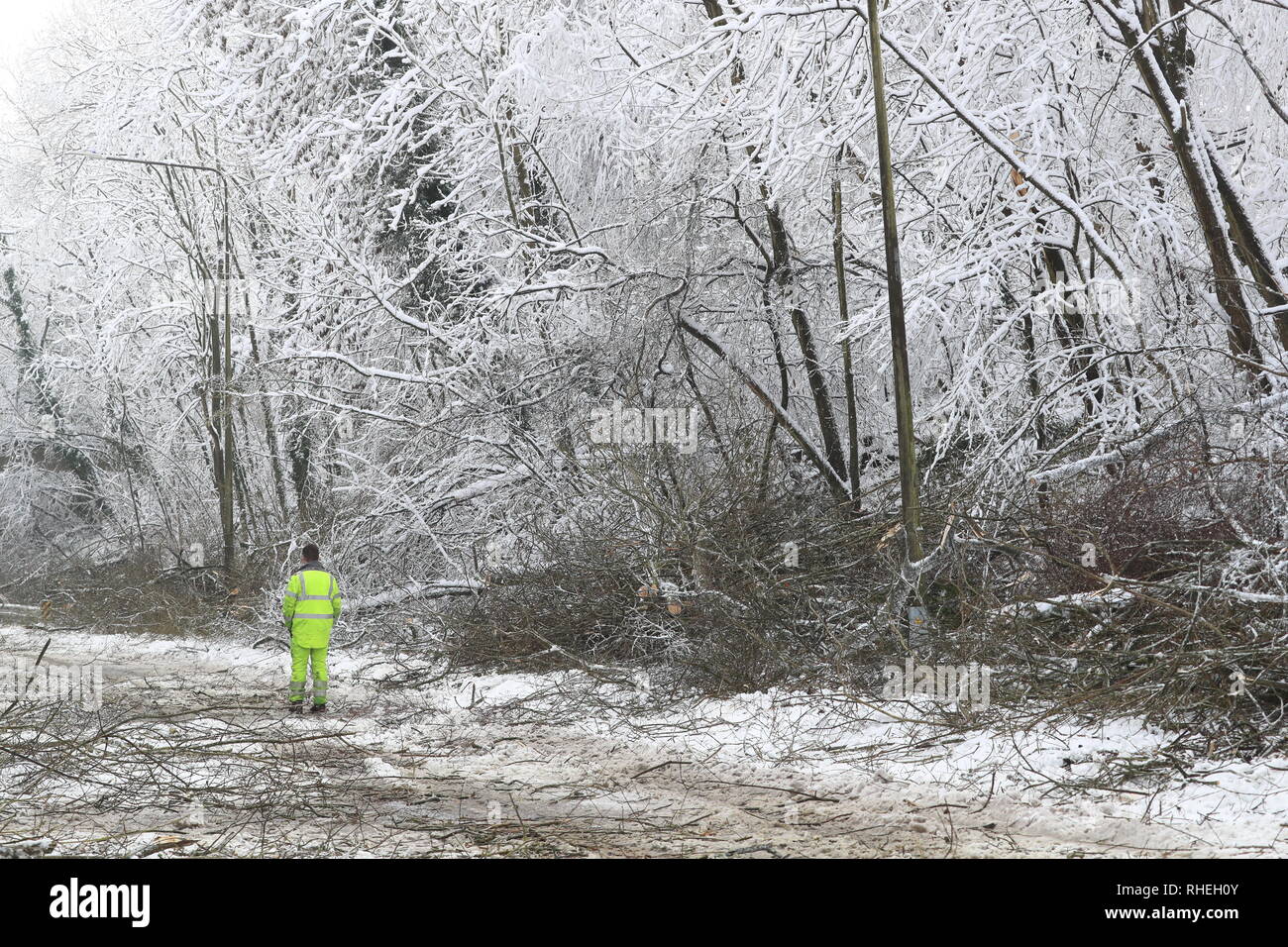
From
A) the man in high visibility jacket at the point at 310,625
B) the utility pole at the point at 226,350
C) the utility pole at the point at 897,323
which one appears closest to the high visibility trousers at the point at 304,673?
the man in high visibility jacket at the point at 310,625

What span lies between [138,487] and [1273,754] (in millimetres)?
25702

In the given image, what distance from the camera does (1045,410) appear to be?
10125 millimetres

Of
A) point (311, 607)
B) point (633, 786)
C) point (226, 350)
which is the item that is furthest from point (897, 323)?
point (226, 350)

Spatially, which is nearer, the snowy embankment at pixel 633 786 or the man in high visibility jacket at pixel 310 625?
the snowy embankment at pixel 633 786

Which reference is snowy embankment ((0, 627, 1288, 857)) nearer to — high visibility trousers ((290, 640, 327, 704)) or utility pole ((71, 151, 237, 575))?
high visibility trousers ((290, 640, 327, 704))

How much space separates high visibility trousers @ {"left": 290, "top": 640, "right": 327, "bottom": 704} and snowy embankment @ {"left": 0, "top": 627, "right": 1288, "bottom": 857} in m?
0.39

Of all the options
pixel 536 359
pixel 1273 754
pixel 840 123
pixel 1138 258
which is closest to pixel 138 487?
pixel 536 359

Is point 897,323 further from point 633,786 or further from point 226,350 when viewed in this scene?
point 226,350

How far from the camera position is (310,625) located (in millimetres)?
10531

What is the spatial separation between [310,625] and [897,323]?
596cm

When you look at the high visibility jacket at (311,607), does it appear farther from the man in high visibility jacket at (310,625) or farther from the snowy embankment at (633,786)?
the snowy embankment at (633,786)

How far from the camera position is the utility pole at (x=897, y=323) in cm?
857

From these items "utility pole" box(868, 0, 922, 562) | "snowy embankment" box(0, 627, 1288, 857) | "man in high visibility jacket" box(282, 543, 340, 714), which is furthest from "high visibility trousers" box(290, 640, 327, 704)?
"utility pole" box(868, 0, 922, 562)

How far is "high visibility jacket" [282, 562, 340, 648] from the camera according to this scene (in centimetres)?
1052
